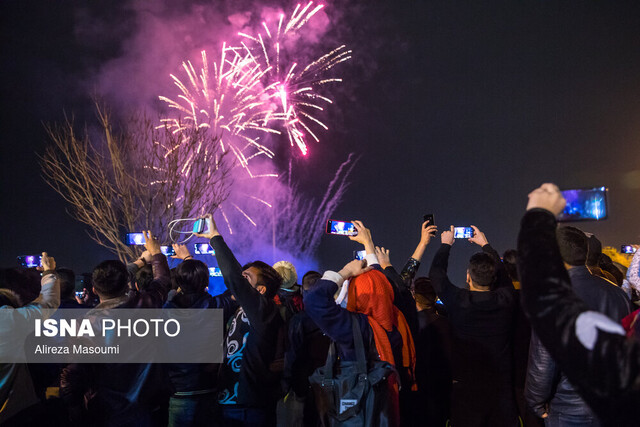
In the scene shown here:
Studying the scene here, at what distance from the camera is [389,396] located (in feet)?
9.48

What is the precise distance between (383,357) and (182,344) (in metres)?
1.72

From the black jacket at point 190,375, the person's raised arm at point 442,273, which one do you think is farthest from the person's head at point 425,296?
the black jacket at point 190,375

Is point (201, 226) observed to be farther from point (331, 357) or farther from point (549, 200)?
point (549, 200)

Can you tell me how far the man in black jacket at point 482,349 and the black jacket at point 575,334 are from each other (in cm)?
228

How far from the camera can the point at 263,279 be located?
12.5ft

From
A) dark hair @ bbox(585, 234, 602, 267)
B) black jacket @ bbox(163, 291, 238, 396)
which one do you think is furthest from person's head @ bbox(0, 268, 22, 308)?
dark hair @ bbox(585, 234, 602, 267)

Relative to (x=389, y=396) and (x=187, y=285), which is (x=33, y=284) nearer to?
(x=187, y=285)

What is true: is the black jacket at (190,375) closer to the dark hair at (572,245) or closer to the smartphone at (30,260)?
the dark hair at (572,245)

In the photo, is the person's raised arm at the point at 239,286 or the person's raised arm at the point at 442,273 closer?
the person's raised arm at the point at 239,286

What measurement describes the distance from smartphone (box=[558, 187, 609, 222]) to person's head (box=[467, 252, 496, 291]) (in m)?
1.51

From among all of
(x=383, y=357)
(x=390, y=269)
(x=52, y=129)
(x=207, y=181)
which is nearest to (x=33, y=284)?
(x=383, y=357)

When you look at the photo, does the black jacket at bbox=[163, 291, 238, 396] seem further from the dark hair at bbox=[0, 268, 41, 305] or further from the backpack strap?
the backpack strap

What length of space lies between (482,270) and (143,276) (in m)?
3.76

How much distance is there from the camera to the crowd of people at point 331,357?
9.35 ft
